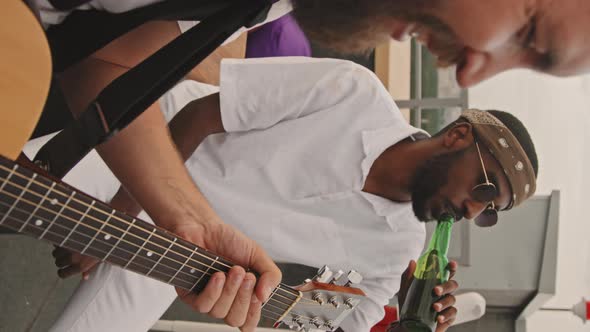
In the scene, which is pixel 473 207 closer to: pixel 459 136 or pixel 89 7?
pixel 459 136

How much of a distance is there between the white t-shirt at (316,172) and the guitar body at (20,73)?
1.59 ft

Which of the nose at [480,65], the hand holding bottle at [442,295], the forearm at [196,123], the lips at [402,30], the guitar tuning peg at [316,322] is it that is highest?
the lips at [402,30]

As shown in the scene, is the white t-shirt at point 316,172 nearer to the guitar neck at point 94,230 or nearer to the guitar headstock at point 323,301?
the guitar headstock at point 323,301

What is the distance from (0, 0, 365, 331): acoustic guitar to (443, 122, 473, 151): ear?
0.57 m

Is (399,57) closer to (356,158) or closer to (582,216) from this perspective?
(356,158)

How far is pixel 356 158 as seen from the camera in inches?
42.9

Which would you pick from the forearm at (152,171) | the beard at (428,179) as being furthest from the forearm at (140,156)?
the beard at (428,179)

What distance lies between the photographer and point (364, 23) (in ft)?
→ 2.15

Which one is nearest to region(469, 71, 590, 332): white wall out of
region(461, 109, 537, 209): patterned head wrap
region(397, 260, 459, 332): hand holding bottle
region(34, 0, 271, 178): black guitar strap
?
region(461, 109, 537, 209): patterned head wrap

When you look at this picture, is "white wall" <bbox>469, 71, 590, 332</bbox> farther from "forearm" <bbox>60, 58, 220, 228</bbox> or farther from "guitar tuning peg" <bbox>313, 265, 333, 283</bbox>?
"forearm" <bbox>60, 58, 220, 228</bbox>

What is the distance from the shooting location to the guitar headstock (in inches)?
32.4

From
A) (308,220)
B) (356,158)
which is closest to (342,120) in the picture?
(356,158)

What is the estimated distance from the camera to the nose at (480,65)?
1.90 feet

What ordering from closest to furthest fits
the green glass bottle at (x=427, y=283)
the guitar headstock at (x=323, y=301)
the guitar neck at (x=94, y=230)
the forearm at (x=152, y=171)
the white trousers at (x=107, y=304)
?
the guitar neck at (x=94, y=230) < the forearm at (x=152, y=171) < the guitar headstock at (x=323, y=301) < the white trousers at (x=107, y=304) < the green glass bottle at (x=427, y=283)
